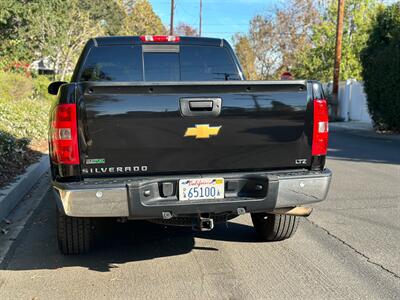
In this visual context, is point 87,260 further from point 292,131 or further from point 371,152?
point 371,152

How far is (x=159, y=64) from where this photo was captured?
5.90 meters

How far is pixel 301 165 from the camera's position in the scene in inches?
171

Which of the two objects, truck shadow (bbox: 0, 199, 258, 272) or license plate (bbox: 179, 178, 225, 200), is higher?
license plate (bbox: 179, 178, 225, 200)

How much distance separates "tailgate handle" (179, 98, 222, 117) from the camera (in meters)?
4.01

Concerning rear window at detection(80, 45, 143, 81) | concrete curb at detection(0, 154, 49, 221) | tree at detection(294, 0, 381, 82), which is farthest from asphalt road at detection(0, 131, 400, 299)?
tree at detection(294, 0, 381, 82)

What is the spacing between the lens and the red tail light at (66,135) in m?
3.85

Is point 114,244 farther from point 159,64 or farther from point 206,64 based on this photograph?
point 206,64

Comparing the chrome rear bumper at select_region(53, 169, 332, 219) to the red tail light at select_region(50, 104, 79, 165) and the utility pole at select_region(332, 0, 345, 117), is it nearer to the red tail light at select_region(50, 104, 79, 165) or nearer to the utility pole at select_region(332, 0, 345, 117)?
the red tail light at select_region(50, 104, 79, 165)

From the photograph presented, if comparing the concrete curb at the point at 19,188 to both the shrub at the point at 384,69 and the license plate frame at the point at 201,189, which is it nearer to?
the license plate frame at the point at 201,189

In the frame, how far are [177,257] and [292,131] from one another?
5.59ft

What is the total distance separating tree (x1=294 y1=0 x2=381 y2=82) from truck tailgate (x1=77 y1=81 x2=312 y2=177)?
3041 cm

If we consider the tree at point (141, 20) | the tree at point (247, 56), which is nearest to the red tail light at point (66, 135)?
the tree at point (247, 56)

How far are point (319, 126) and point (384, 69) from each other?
15745mm

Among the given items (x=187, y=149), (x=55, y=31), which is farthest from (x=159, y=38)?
(x=55, y=31)
